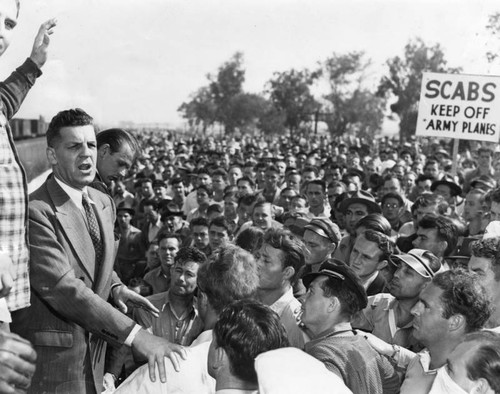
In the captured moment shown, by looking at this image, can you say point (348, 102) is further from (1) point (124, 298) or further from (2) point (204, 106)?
(1) point (124, 298)

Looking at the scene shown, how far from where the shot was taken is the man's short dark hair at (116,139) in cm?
421

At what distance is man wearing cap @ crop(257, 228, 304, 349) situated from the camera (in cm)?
439

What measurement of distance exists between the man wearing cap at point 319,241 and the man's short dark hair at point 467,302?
2531 millimetres

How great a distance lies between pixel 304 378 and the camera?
1.71 meters

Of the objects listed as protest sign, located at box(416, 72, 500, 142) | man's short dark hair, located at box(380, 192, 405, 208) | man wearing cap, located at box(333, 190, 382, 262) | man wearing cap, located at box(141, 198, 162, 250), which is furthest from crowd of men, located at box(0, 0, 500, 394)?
protest sign, located at box(416, 72, 500, 142)

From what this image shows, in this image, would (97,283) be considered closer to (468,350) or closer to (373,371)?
(373,371)

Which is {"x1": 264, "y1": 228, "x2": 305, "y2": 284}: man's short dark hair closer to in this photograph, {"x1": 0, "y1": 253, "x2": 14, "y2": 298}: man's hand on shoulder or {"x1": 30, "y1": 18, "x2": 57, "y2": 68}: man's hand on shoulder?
{"x1": 30, "y1": 18, "x2": 57, "y2": 68}: man's hand on shoulder

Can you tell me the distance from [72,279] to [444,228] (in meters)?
3.96

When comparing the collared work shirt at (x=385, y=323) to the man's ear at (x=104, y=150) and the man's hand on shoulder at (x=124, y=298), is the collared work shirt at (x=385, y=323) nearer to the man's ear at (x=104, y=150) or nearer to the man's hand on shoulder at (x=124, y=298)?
the man's hand on shoulder at (x=124, y=298)

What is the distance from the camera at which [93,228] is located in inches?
113

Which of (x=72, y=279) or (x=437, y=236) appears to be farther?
(x=437, y=236)

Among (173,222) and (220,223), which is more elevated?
(220,223)

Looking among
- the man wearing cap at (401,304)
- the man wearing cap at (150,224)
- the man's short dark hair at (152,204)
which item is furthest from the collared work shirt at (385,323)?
the man's short dark hair at (152,204)

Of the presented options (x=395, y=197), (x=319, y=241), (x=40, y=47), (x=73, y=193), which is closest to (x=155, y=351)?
(x=73, y=193)
